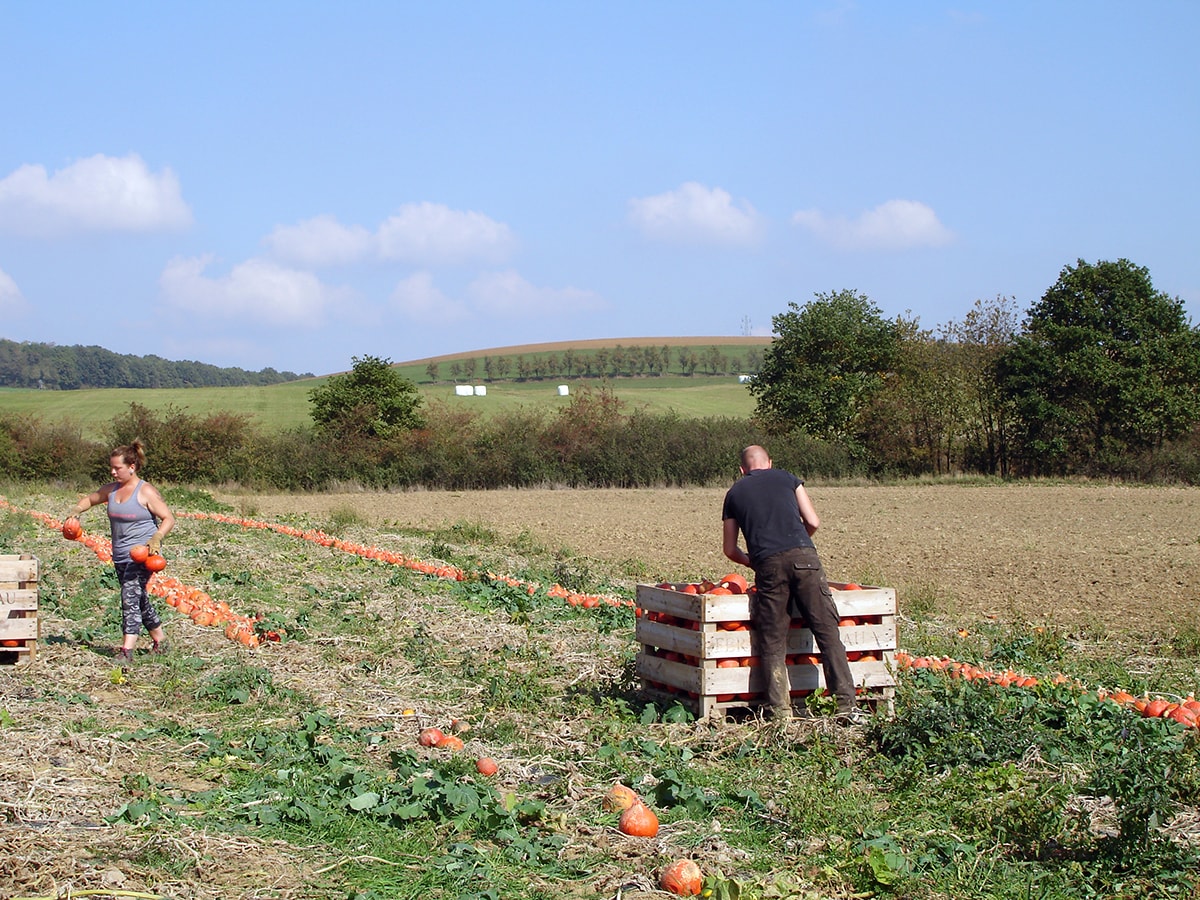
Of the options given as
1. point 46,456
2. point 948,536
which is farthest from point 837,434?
point 46,456

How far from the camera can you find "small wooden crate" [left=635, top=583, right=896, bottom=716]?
7266mm

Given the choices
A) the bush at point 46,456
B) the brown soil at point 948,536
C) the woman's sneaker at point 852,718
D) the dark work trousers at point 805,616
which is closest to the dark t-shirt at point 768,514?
the dark work trousers at point 805,616

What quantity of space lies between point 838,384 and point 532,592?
3823 cm

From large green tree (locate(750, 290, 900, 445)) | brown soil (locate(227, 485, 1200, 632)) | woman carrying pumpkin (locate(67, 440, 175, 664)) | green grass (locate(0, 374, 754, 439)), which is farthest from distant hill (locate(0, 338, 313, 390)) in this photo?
woman carrying pumpkin (locate(67, 440, 175, 664))

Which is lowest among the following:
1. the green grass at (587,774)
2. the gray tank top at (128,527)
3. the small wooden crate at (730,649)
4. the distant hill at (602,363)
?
the green grass at (587,774)

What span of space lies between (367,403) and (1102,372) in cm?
2926

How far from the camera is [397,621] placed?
11117 millimetres

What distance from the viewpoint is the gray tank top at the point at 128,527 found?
909cm

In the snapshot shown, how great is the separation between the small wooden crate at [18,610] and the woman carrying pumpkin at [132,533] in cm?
67

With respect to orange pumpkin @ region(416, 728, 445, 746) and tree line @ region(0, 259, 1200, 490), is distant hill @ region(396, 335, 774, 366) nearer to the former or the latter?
Result: tree line @ region(0, 259, 1200, 490)

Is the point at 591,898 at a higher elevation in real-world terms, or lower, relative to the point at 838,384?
lower

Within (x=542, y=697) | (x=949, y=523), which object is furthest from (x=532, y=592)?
(x=949, y=523)

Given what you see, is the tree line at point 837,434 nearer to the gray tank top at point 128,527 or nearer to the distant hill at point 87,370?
the gray tank top at point 128,527

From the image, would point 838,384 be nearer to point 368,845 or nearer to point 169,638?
point 169,638
